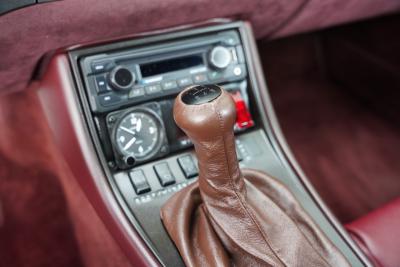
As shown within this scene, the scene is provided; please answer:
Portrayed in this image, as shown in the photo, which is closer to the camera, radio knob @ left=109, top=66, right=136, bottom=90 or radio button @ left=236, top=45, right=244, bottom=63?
radio knob @ left=109, top=66, right=136, bottom=90

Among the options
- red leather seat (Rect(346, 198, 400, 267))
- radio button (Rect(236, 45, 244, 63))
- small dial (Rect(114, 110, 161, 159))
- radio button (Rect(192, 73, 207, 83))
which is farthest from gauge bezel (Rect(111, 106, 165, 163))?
red leather seat (Rect(346, 198, 400, 267))

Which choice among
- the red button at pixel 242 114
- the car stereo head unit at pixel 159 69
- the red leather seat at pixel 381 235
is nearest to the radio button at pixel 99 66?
the car stereo head unit at pixel 159 69

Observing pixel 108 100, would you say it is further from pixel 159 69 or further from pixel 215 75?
pixel 215 75

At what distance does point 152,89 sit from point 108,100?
0.08 meters

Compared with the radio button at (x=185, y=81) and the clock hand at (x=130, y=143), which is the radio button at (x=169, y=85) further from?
the clock hand at (x=130, y=143)

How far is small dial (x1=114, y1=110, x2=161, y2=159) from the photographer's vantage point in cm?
86

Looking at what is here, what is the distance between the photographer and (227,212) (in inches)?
26.1

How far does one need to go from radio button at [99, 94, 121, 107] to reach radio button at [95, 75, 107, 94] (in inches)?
0.5

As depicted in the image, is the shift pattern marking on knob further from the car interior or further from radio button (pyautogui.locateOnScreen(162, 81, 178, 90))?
radio button (pyautogui.locateOnScreen(162, 81, 178, 90))

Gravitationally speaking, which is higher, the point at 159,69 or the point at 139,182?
the point at 159,69

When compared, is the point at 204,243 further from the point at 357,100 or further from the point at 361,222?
the point at 357,100

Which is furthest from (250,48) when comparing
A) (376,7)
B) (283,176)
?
(376,7)

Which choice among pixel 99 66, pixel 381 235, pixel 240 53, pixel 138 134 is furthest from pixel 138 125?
pixel 381 235

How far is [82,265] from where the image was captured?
105 centimetres
